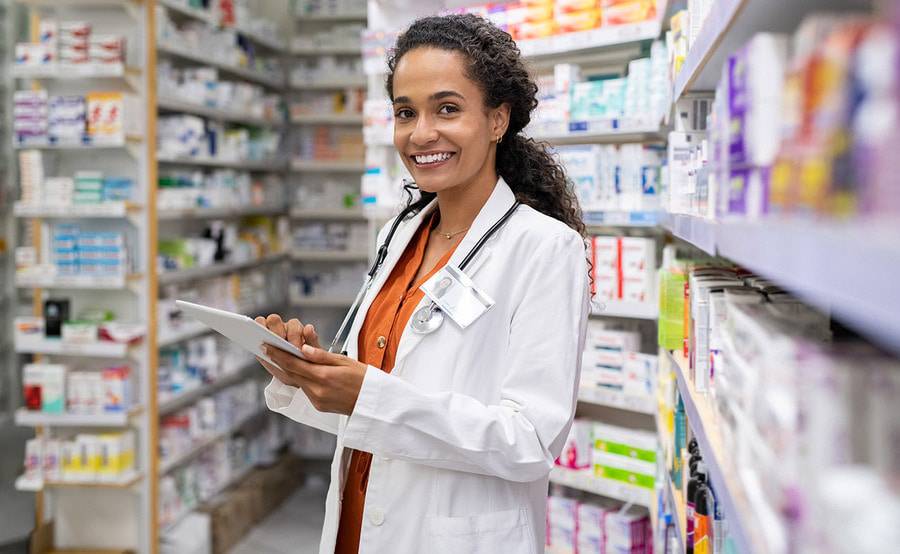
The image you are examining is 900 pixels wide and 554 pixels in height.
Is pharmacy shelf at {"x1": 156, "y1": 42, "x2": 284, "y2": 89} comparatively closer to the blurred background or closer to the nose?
the blurred background

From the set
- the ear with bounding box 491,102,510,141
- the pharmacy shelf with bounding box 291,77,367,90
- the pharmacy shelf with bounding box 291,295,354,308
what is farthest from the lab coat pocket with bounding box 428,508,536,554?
the pharmacy shelf with bounding box 291,77,367,90

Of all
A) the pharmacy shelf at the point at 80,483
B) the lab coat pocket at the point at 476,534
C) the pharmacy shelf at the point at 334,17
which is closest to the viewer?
the lab coat pocket at the point at 476,534

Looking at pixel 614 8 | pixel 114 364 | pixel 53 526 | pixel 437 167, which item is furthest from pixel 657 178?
pixel 53 526

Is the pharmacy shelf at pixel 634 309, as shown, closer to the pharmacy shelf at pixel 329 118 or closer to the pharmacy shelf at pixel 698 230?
the pharmacy shelf at pixel 698 230

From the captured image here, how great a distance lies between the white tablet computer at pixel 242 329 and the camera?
5.05ft

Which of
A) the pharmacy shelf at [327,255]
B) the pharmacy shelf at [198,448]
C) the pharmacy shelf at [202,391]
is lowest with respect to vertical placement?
the pharmacy shelf at [198,448]

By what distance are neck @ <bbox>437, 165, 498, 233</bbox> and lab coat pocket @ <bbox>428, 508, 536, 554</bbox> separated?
0.67 m

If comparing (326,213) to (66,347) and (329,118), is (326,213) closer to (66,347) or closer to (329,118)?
(329,118)

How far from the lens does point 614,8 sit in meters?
3.33

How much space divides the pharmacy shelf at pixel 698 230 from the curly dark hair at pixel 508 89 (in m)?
0.24

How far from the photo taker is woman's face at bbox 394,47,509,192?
1854 millimetres

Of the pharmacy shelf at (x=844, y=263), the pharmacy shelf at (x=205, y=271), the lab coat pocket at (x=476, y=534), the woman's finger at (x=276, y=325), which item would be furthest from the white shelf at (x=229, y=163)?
the pharmacy shelf at (x=844, y=263)

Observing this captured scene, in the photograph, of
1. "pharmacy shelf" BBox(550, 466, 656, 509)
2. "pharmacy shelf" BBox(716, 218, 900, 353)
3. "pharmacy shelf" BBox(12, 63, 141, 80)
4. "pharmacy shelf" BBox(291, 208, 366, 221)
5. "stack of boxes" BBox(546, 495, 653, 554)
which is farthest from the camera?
"pharmacy shelf" BBox(291, 208, 366, 221)

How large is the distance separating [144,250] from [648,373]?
8.78 ft
